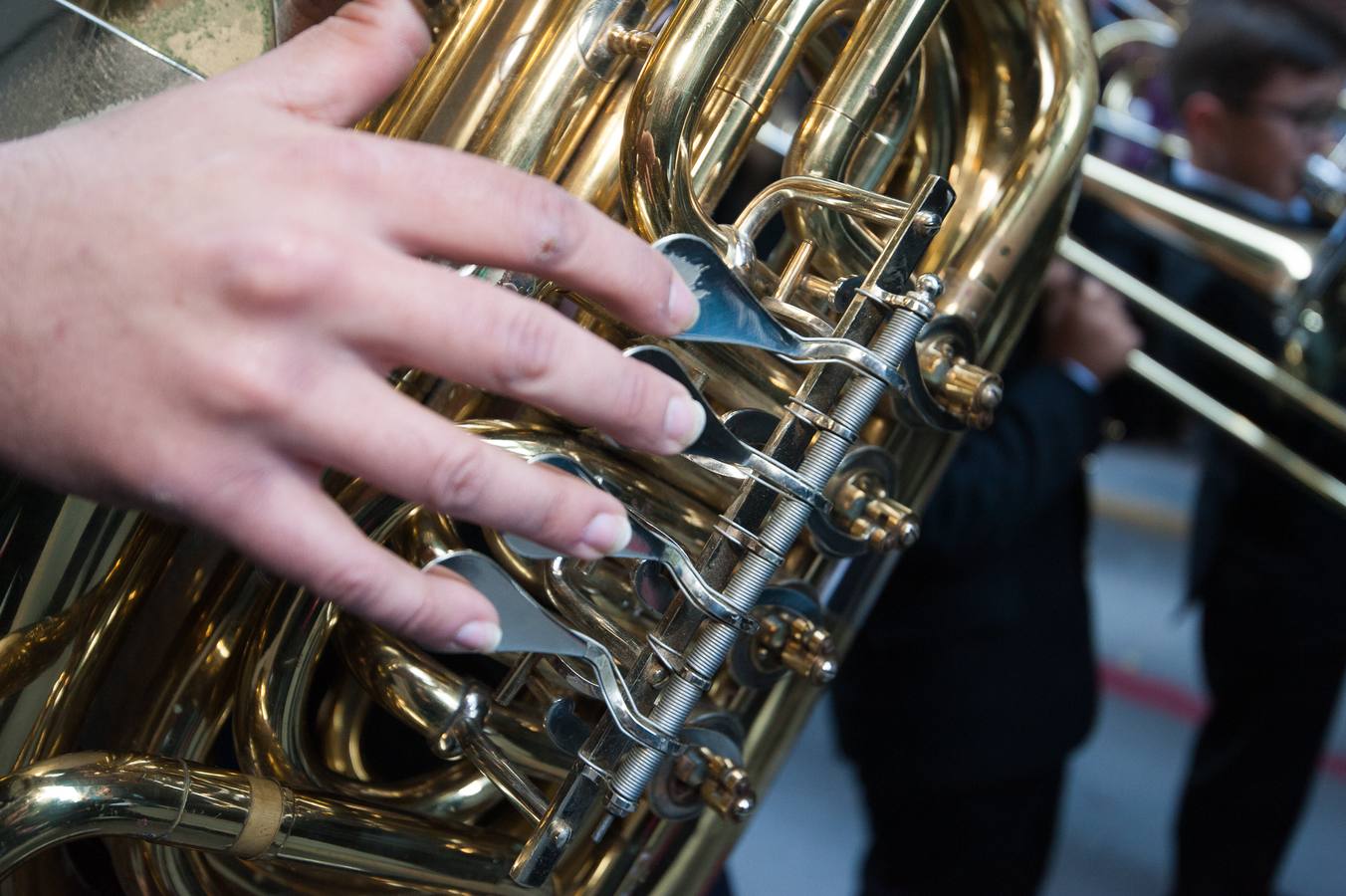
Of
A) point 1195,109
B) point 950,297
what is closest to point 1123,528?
point 1195,109

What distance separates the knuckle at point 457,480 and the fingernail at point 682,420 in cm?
5

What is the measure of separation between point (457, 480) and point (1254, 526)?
1624mm

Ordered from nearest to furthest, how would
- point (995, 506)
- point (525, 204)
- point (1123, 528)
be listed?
point (525, 204), point (995, 506), point (1123, 528)

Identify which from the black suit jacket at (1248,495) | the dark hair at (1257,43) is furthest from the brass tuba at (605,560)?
the dark hair at (1257,43)

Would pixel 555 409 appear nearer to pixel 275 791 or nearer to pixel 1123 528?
pixel 275 791

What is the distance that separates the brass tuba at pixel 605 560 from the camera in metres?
0.40

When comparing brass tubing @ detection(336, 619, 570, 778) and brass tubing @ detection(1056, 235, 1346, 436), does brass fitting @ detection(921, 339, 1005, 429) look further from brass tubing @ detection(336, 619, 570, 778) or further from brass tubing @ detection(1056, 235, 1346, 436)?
brass tubing @ detection(1056, 235, 1346, 436)

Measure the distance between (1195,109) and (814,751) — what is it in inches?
51.8

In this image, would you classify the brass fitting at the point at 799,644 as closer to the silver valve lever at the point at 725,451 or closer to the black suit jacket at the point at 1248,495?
the silver valve lever at the point at 725,451

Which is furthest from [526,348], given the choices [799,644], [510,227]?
[799,644]

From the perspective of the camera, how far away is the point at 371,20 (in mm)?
346

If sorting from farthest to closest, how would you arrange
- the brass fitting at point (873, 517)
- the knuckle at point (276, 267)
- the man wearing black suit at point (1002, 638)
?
the man wearing black suit at point (1002, 638), the brass fitting at point (873, 517), the knuckle at point (276, 267)

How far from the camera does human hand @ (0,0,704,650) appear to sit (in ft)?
0.87

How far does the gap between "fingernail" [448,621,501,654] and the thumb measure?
16 centimetres
